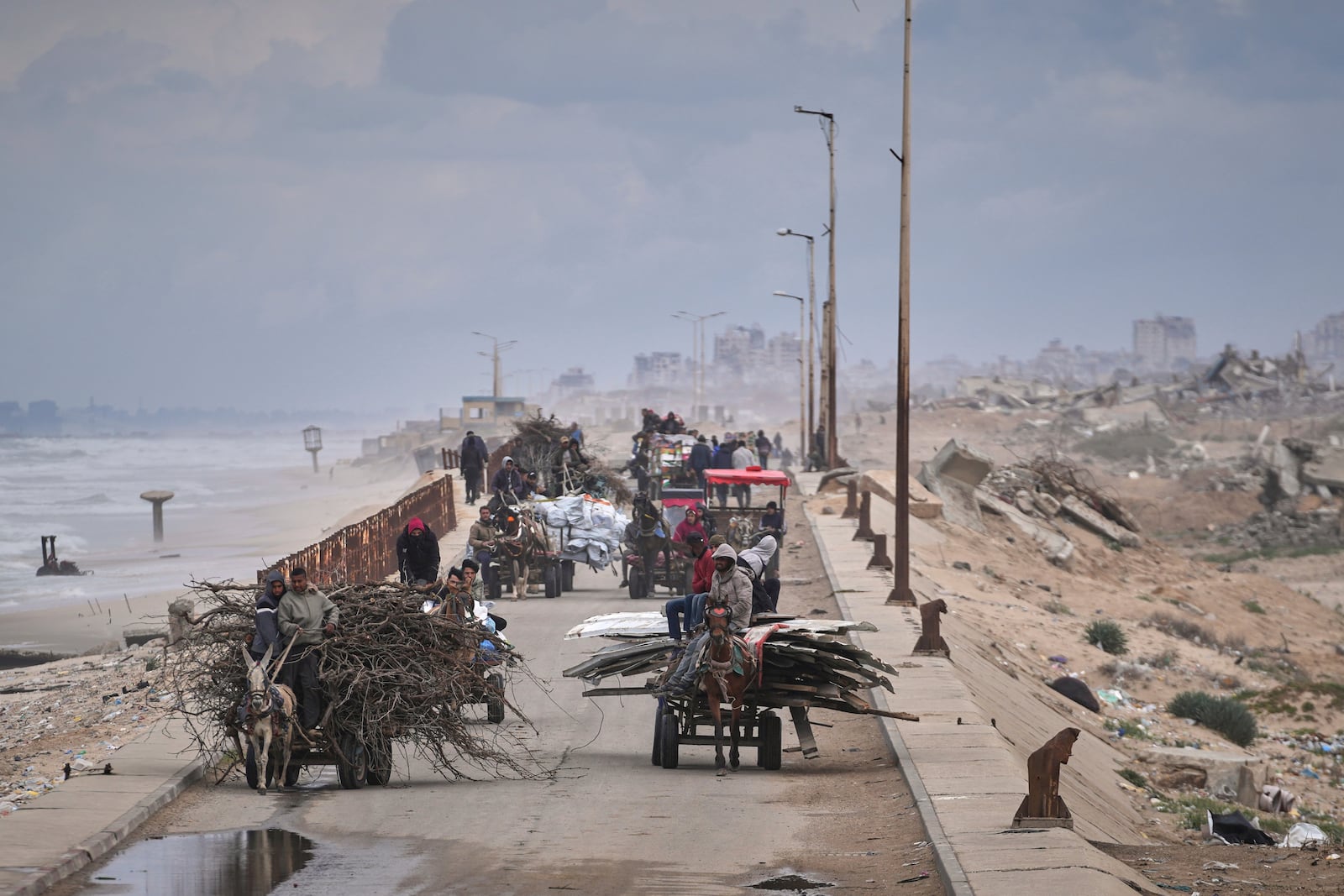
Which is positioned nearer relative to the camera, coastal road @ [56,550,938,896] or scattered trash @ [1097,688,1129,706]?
coastal road @ [56,550,938,896]

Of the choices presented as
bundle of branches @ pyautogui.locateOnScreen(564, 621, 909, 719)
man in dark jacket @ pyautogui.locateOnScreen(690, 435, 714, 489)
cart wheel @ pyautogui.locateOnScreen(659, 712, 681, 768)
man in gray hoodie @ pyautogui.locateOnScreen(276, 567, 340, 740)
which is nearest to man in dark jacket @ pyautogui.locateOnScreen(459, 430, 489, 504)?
man in dark jacket @ pyautogui.locateOnScreen(690, 435, 714, 489)

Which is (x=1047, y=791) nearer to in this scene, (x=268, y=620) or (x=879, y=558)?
(x=268, y=620)

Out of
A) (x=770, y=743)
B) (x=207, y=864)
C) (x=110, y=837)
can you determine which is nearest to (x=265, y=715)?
(x=110, y=837)

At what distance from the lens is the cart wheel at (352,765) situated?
12.5m

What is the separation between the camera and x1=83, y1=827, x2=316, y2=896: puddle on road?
962 centimetres

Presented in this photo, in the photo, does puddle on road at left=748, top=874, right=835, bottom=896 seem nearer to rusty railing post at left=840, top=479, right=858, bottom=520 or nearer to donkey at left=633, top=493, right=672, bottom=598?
donkey at left=633, top=493, right=672, bottom=598

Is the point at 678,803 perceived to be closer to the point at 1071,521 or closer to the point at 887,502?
the point at 887,502

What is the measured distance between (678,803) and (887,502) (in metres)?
33.0

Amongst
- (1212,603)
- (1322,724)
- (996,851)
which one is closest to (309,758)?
(996,851)

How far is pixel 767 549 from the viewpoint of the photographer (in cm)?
1659

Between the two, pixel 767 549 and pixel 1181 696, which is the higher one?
pixel 767 549

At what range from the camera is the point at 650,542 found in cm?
2486

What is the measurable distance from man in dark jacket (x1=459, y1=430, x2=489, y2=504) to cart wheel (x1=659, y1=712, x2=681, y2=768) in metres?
25.1

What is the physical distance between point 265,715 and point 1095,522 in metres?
38.4
